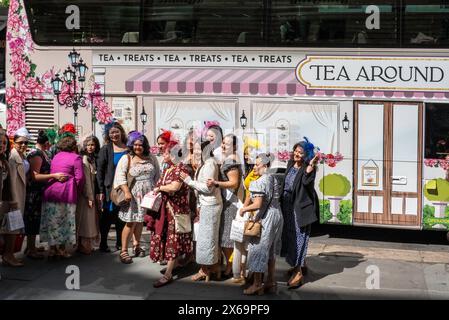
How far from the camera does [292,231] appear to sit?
7.21 metres

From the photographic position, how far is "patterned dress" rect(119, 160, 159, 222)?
313 inches

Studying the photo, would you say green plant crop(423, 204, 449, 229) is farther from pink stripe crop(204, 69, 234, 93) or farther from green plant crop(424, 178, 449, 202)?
pink stripe crop(204, 69, 234, 93)

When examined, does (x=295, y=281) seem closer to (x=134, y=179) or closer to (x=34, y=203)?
(x=134, y=179)

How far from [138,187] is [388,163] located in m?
3.49

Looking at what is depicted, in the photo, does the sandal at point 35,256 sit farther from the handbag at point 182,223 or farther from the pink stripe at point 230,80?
the pink stripe at point 230,80

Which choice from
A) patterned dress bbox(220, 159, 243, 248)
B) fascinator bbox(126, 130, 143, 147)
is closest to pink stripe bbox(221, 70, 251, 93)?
fascinator bbox(126, 130, 143, 147)

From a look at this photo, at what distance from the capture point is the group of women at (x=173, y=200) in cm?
695

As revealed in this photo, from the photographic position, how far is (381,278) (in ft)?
24.9

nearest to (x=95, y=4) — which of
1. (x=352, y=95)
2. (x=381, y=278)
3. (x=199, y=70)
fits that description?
(x=199, y=70)

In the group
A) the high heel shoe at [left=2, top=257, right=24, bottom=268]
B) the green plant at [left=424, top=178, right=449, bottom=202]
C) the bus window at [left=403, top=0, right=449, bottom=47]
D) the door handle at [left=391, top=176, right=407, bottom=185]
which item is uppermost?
the bus window at [left=403, top=0, right=449, bottom=47]

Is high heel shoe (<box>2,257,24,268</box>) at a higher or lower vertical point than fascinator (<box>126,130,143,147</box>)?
lower

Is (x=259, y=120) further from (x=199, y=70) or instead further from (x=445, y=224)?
(x=445, y=224)

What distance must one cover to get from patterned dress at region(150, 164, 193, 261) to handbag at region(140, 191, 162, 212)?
0.06 m

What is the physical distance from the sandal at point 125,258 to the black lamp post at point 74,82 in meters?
2.71
